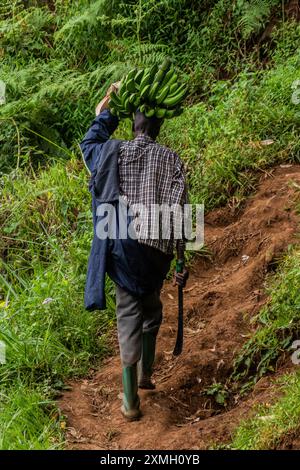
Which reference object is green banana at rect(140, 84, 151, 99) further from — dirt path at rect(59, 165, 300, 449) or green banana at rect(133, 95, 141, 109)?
dirt path at rect(59, 165, 300, 449)

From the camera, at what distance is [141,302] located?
579cm

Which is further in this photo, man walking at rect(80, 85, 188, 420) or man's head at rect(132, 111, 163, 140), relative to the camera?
man's head at rect(132, 111, 163, 140)

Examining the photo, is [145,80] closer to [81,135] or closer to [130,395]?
[130,395]

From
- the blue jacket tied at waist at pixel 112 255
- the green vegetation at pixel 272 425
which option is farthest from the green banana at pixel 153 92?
the green vegetation at pixel 272 425

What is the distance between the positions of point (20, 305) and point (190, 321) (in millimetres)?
1344

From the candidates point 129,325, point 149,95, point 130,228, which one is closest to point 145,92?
point 149,95

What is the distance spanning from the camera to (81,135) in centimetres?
986

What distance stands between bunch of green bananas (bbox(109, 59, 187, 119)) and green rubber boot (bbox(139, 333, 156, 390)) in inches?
56.8

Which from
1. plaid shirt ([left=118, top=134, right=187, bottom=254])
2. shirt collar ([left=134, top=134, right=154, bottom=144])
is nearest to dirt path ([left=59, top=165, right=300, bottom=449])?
plaid shirt ([left=118, top=134, right=187, bottom=254])

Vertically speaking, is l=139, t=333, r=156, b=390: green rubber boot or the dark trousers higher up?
the dark trousers

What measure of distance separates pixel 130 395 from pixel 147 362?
1.18 feet

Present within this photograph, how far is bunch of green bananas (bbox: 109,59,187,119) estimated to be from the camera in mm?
5773

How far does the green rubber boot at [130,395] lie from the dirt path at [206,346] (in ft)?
0.23

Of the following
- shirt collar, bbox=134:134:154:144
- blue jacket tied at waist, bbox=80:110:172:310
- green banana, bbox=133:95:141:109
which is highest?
green banana, bbox=133:95:141:109
